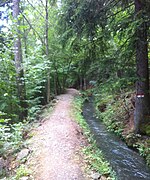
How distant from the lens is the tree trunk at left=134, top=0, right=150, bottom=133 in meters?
6.07

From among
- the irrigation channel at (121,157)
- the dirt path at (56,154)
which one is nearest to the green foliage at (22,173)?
the dirt path at (56,154)

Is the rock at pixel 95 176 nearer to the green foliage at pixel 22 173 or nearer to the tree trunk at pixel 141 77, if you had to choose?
the green foliage at pixel 22 173

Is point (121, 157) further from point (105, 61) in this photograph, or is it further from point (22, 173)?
point (22, 173)

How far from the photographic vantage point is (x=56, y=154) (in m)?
4.72

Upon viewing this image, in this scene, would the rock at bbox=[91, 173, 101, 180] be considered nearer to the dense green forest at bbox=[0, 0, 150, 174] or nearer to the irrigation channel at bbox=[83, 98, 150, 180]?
the irrigation channel at bbox=[83, 98, 150, 180]

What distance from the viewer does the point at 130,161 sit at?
229 inches

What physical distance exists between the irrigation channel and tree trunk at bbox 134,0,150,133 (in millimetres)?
931

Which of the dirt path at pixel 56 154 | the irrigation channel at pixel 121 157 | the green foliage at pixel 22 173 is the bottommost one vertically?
the irrigation channel at pixel 121 157

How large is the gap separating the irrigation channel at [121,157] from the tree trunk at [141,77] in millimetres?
931

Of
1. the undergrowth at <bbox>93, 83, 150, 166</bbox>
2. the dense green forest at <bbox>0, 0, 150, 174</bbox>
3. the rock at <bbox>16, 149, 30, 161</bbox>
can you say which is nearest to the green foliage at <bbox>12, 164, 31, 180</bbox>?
the rock at <bbox>16, 149, 30, 161</bbox>

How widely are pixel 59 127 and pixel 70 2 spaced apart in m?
4.43

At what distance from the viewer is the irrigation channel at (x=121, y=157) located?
507cm

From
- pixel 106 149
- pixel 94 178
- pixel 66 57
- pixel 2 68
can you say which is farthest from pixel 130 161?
pixel 66 57

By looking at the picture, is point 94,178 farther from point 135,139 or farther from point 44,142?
point 135,139
